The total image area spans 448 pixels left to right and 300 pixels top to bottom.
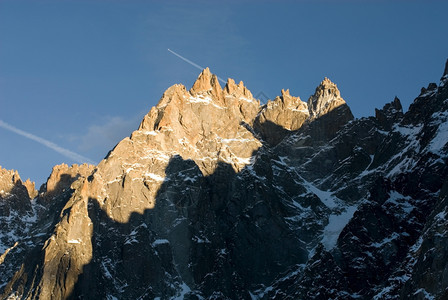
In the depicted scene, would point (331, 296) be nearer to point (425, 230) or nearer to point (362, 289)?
point (362, 289)

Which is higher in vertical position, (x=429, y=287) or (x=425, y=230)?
(x=425, y=230)

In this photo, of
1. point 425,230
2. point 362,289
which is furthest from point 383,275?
point 425,230

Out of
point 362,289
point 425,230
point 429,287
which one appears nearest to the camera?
point 429,287

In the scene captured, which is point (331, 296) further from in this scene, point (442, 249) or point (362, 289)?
point (442, 249)

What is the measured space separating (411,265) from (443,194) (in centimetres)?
1395

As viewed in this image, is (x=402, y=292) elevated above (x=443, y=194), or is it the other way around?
(x=443, y=194)

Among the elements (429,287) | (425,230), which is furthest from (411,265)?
(429,287)

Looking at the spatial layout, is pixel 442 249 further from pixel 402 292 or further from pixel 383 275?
pixel 383 275

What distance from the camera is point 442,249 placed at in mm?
170500

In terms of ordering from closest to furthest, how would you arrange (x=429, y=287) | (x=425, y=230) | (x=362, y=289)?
(x=429, y=287), (x=425, y=230), (x=362, y=289)

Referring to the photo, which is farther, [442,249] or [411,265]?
[411,265]

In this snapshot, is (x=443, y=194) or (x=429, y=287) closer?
(x=429, y=287)

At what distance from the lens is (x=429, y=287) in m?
169

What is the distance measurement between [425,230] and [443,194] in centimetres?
709
